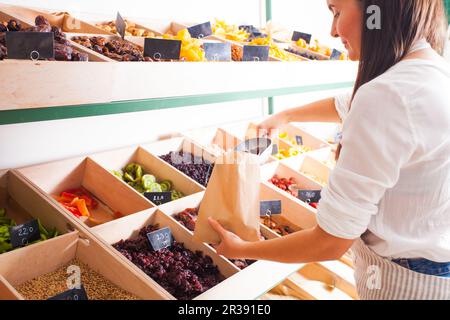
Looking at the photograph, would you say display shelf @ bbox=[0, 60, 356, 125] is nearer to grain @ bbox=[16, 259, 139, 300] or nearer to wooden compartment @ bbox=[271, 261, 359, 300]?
grain @ bbox=[16, 259, 139, 300]

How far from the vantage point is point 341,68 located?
211cm

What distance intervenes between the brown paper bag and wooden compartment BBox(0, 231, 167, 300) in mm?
331

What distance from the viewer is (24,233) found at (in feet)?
4.81

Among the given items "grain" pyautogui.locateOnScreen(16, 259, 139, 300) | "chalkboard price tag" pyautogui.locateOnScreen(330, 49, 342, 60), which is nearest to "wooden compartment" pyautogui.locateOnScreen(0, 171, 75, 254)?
"grain" pyautogui.locateOnScreen(16, 259, 139, 300)

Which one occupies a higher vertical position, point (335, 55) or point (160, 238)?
point (335, 55)

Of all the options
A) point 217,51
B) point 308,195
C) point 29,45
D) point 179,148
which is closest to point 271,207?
point 308,195

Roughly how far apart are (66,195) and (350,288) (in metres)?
1.76

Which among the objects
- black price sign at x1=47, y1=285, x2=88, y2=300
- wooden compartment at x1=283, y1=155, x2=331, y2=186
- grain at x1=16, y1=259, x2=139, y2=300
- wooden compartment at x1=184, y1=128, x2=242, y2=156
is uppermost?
black price sign at x1=47, y1=285, x2=88, y2=300

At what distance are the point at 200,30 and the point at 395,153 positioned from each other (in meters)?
1.41

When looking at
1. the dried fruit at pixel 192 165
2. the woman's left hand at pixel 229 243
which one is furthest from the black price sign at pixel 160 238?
the dried fruit at pixel 192 165

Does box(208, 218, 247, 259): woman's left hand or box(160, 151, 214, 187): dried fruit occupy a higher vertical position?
box(208, 218, 247, 259): woman's left hand

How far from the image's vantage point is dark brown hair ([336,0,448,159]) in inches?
39.2

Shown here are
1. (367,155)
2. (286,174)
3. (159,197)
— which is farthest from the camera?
(286,174)

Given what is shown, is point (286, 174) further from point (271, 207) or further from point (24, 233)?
point (24, 233)
